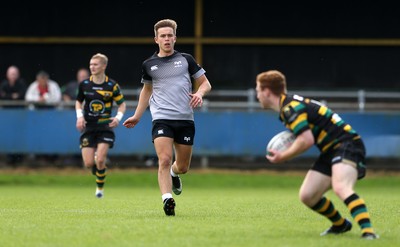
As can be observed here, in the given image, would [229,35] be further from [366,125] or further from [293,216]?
[293,216]

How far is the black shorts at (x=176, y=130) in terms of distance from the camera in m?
12.6

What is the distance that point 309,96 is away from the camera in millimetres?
26422

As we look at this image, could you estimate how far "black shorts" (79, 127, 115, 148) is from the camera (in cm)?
1753

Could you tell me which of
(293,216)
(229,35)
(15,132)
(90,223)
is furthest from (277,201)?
(229,35)

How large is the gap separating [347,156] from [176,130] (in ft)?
11.7

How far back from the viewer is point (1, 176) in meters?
23.1

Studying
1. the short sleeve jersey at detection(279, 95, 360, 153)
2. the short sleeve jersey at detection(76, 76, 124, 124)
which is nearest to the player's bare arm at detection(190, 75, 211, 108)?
the short sleeve jersey at detection(279, 95, 360, 153)

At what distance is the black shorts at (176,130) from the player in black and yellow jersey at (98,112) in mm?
4497

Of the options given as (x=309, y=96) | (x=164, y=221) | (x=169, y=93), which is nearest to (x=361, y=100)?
(x=309, y=96)

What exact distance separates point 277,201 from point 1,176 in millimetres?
9109

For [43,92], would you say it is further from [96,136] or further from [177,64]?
[177,64]

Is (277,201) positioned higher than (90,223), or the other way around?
(90,223)

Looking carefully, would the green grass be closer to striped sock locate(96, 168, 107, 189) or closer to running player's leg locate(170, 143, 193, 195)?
striped sock locate(96, 168, 107, 189)

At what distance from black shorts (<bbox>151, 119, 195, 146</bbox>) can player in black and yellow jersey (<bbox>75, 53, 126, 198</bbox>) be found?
4.50 metres
